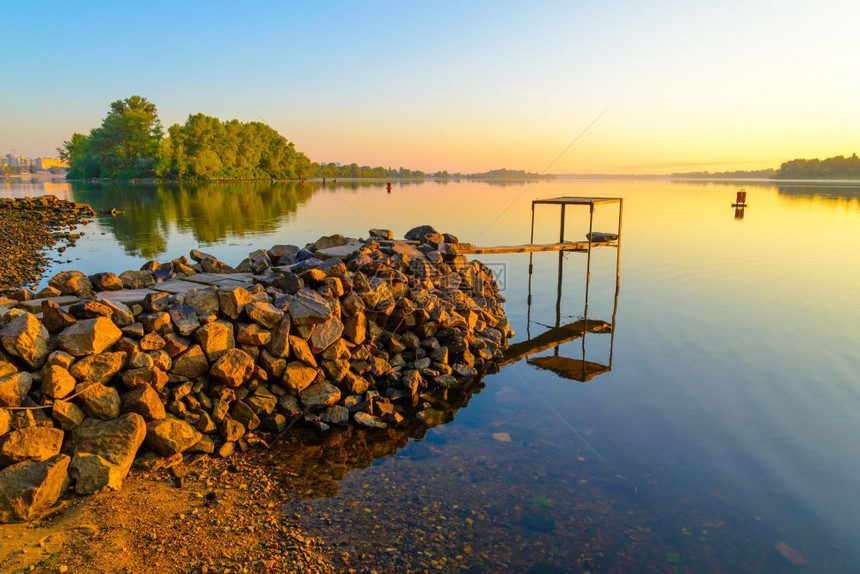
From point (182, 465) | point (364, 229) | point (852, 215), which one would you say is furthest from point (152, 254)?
point (852, 215)

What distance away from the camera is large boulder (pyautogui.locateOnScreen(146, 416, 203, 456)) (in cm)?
741

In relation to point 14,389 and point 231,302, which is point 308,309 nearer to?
point 231,302

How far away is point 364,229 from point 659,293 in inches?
920

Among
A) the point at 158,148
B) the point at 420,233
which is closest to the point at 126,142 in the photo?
the point at 158,148

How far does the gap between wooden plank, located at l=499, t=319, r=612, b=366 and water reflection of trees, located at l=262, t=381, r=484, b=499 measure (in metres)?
4.20

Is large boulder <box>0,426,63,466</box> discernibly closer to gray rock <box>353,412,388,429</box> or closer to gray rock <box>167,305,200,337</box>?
gray rock <box>167,305,200,337</box>

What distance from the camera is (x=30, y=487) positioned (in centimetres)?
590

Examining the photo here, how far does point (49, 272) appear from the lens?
21828 mm

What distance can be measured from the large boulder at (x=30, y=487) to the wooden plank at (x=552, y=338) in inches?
361

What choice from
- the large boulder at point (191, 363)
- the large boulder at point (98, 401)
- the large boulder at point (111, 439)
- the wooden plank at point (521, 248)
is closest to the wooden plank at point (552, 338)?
the wooden plank at point (521, 248)

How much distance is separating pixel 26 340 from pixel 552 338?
12.4 m

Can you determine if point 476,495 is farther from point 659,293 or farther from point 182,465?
point 659,293

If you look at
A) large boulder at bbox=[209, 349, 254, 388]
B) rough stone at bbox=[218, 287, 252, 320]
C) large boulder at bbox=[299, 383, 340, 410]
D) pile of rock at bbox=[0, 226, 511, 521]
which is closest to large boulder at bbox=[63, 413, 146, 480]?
pile of rock at bbox=[0, 226, 511, 521]

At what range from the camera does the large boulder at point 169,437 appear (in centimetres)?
741
